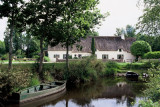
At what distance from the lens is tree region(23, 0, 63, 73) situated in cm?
1933

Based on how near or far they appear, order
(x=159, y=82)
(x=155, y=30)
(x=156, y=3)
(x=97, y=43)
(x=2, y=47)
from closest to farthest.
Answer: (x=159, y=82)
(x=156, y=3)
(x=155, y=30)
(x=97, y=43)
(x=2, y=47)

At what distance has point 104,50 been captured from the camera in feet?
152

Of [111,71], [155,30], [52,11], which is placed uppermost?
[52,11]

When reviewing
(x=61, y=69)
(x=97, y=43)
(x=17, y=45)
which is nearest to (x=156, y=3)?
(x=61, y=69)

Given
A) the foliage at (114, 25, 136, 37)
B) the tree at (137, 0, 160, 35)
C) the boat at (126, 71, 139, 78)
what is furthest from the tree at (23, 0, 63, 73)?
the foliage at (114, 25, 136, 37)

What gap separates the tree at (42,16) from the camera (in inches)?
761

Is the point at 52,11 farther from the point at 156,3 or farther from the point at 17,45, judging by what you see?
the point at 17,45

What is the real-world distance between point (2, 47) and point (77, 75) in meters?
43.5

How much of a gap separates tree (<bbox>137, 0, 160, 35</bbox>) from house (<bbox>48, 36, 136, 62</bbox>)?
2793 centimetres

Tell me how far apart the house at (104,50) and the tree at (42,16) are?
22871 millimetres

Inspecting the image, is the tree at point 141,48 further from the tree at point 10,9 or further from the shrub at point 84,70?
the tree at point 10,9

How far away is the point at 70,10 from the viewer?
70.0 ft

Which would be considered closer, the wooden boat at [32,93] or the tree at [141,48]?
the wooden boat at [32,93]

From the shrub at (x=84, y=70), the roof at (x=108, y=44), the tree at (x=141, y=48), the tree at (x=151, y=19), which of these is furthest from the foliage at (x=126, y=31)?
the tree at (x=151, y=19)
